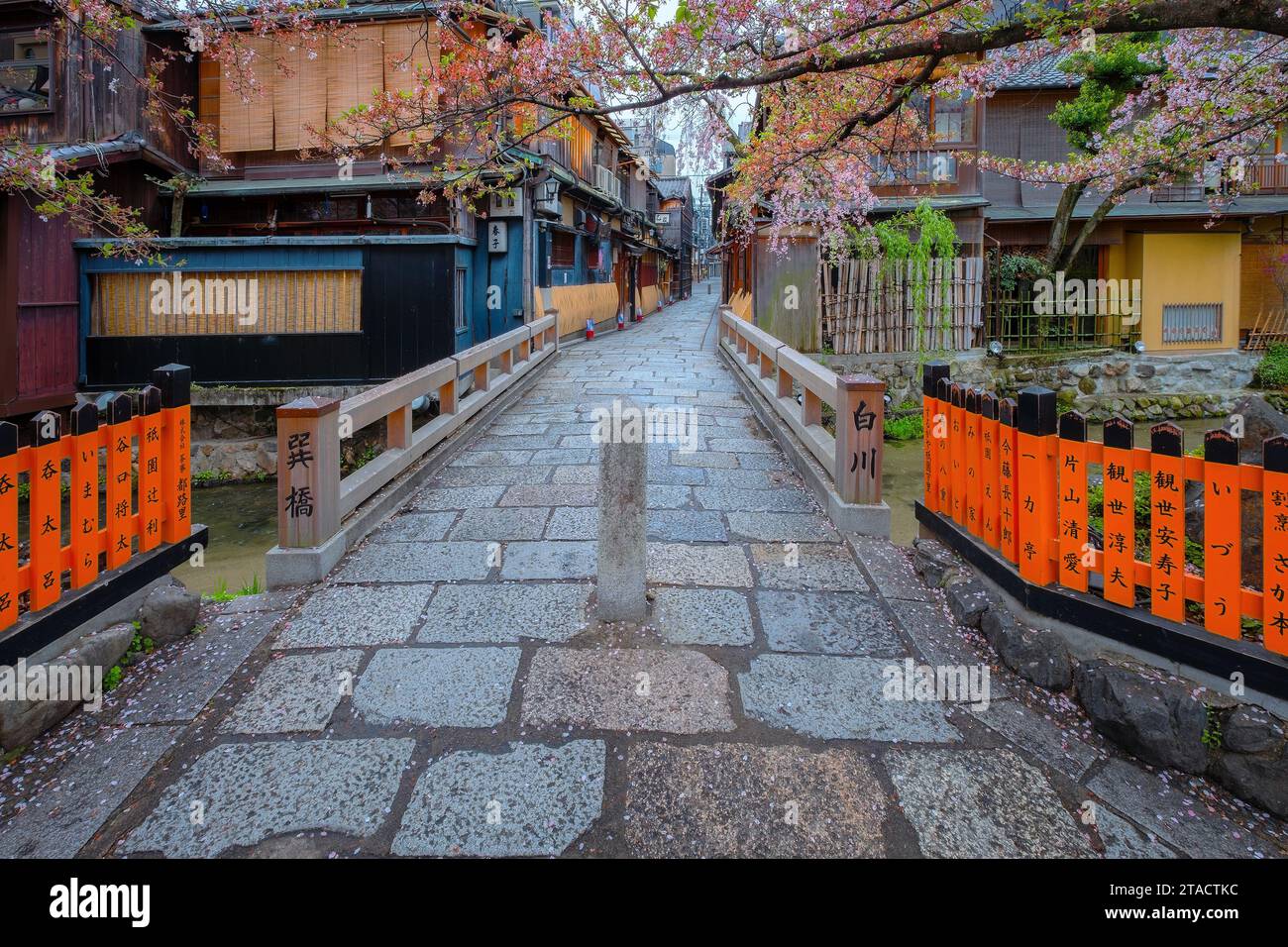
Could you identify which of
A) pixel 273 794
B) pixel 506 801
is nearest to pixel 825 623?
pixel 506 801

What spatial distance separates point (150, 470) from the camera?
14.9 feet

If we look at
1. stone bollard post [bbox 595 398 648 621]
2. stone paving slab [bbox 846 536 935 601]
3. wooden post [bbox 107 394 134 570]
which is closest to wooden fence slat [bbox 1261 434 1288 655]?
stone paving slab [bbox 846 536 935 601]

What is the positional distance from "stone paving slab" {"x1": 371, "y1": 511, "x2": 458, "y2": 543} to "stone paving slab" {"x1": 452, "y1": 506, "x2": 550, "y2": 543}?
0.40ft

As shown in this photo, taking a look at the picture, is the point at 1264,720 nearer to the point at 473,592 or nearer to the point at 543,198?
the point at 473,592

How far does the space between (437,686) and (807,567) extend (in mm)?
2795

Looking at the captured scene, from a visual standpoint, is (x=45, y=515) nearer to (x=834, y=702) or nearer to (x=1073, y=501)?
(x=834, y=702)

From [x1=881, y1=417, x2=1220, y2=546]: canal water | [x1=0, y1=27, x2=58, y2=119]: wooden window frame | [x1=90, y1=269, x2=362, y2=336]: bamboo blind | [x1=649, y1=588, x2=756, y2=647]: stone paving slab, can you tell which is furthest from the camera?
[x1=0, y1=27, x2=58, y2=119]: wooden window frame

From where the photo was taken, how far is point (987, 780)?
3.16 m

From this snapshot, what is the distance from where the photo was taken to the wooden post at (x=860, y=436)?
570 cm

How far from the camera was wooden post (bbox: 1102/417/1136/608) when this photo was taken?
3.76 metres

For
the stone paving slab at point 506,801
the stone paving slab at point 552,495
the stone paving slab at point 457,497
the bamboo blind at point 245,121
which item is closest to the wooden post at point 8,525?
the stone paving slab at point 506,801

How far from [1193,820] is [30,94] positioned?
19427mm

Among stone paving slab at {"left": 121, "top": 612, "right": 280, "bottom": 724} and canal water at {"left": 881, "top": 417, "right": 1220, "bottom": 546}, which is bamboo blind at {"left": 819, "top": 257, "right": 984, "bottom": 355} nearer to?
canal water at {"left": 881, "top": 417, "right": 1220, "bottom": 546}

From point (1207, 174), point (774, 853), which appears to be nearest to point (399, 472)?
point (774, 853)
